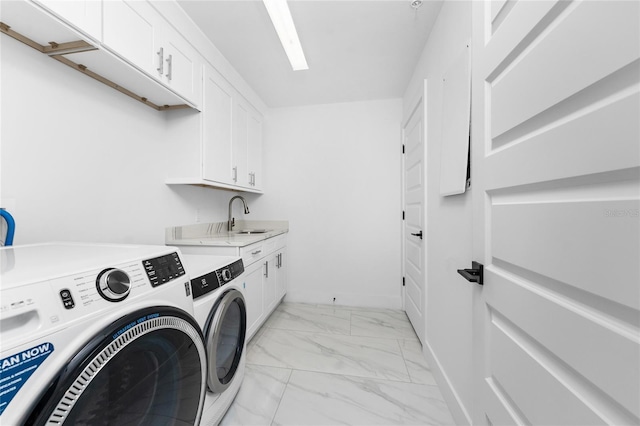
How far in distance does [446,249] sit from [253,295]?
60.1 inches

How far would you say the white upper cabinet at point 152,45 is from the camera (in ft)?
3.68

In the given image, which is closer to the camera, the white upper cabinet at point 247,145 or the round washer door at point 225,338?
the round washer door at point 225,338

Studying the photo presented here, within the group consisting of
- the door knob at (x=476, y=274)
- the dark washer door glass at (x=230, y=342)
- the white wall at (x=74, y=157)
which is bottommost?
the dark washer door glass at (x=230, y=342)

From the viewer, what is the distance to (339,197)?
2.90 m

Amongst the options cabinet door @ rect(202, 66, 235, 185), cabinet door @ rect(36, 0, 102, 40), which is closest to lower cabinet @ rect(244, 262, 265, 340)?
cabinet door @ rect(202, 66, 235, 185)

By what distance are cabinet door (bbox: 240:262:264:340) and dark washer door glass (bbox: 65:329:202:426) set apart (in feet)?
3.01

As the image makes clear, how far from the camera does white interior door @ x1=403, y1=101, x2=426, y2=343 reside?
1.94 m

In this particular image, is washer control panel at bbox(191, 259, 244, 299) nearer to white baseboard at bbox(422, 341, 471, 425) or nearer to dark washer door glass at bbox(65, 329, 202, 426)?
dark washer door glass at bbox(65, 329, 202, 426)

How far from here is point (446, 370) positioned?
1401mm

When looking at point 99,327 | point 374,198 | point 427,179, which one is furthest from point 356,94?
point 99,327

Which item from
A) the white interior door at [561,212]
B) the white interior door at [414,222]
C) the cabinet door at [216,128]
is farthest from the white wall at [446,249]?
the cabinet door at [216,128]

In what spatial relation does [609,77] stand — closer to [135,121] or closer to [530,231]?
[530,231]

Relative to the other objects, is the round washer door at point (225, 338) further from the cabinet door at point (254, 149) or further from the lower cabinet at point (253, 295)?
the cabinet door at point (254, 149)

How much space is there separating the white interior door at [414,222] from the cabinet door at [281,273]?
4.64 ft
